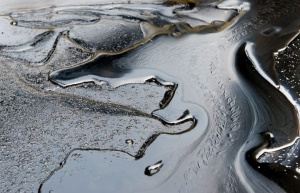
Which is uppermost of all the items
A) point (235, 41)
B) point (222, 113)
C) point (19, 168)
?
point (235, 41)

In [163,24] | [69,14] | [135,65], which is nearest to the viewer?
[135,65]

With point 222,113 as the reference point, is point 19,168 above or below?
below

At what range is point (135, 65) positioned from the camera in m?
2.92

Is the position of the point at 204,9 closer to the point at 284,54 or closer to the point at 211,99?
the point at 284,54

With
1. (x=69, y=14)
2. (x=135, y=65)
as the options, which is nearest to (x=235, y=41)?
(x=135, y=65)

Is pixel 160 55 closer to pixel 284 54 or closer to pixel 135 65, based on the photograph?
pixel 135 65

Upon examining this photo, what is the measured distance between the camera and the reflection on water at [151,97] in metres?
2.13

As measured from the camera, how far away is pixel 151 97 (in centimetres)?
264

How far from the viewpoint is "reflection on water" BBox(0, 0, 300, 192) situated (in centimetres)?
213

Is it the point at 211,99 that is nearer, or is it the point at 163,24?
the point at 211,99

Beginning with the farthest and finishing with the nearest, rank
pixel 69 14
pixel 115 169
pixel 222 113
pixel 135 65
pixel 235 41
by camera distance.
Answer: pixel 69 14
pixel 235 41
pixel 135 65
pixel 222 113
pixel 115 169

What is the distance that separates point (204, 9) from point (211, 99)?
1.28 m

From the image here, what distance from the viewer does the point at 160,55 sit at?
9.85 ft

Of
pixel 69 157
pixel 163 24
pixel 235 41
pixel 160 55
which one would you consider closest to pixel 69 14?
pixel 163 24
